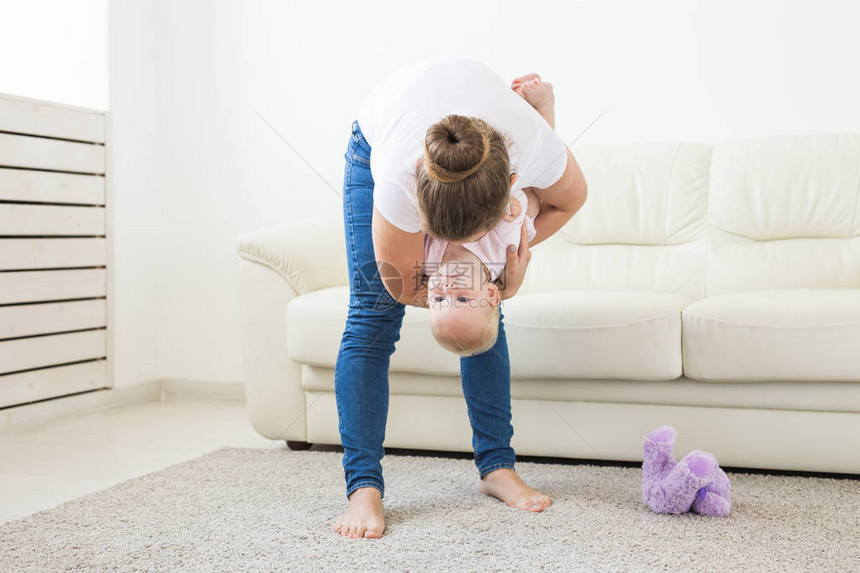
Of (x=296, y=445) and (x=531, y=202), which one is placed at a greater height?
(x=531, y=202)

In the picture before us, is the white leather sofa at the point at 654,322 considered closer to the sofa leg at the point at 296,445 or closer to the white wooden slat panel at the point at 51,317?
the sofa leg at the point at 296,445

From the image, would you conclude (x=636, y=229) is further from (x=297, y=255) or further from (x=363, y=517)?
(x=363, y=517)

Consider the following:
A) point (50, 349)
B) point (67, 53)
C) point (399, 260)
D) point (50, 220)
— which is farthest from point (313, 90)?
point (399, 260)

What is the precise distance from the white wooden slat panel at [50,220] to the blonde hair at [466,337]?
69.0 inches

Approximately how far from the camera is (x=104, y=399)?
290 centimetres

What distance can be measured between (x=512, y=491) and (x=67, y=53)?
2.34 meters

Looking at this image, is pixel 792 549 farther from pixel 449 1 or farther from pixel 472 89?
pixel 449 1

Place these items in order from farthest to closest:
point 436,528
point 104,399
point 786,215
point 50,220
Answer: point 104,399 < point 50,220 < point 786,215 < point 436,528

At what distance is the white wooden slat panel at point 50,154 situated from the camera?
252cm

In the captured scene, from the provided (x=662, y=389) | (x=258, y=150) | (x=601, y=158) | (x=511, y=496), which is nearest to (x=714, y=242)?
(x=601, y=158)

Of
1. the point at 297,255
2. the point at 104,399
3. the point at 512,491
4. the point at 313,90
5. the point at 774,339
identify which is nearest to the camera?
the point at 512,491

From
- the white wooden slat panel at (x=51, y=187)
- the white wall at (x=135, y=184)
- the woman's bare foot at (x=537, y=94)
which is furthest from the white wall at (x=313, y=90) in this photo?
the woman's bare foot at (x=537, y=94)

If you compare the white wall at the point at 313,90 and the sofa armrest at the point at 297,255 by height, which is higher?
the white wall at the point at 313,90

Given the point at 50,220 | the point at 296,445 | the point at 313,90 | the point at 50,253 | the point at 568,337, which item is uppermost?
the point at 313,90
